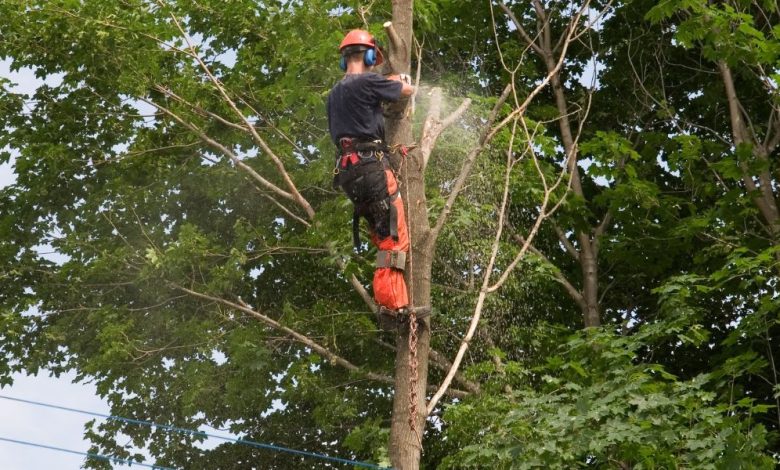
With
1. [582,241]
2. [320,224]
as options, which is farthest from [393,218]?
[582,241]

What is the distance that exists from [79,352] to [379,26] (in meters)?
6.37

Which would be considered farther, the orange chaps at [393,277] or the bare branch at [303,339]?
the bare branch at [303,339]

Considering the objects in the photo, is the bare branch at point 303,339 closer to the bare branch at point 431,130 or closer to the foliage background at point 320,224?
the foliage background at point 320,224

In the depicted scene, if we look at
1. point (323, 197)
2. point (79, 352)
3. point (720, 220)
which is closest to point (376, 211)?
point (720, 220)

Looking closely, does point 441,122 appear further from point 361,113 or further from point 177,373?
point 177,373

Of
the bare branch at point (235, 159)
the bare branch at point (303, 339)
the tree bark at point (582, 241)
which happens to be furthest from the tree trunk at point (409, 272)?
the tree bark at point (582, 241)

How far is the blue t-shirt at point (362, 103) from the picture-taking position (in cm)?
692

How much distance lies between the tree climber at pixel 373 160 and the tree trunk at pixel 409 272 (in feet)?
0.21

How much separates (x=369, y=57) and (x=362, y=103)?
372 millimetres

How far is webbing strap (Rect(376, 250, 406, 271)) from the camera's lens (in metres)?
6.81

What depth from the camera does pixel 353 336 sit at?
46.5ft

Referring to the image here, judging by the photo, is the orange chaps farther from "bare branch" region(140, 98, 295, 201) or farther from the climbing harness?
"bare branch" region(140, 98, 295, 201)

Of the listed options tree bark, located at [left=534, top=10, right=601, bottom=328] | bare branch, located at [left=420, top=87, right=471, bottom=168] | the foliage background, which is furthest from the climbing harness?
tree bark, located at [left=534, top=10, right=601, bottom=328]

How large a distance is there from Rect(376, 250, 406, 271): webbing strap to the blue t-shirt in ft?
2.48
